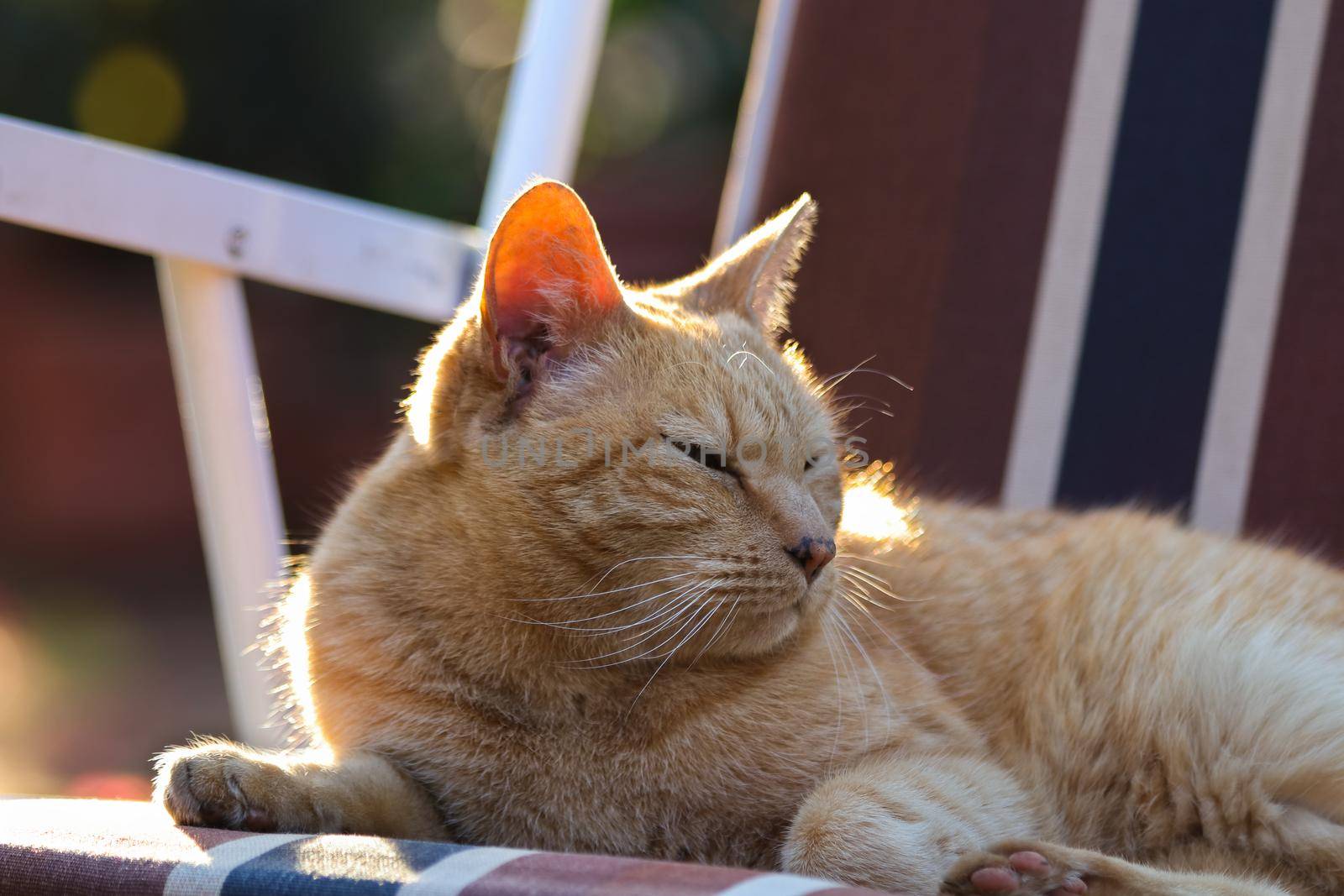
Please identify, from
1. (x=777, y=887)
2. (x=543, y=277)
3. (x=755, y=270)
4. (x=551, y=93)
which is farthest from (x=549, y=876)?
(x=551, y=93)

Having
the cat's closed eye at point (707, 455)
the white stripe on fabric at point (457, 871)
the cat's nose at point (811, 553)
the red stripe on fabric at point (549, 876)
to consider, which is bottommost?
the white stripe on fabric at point (457, 871)

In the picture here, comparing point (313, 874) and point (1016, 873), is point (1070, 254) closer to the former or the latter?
point (1016, 873)

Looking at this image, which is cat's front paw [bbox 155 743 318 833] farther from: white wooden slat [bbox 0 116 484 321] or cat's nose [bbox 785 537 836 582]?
white wooden slat [bbox 0 116 484 321]

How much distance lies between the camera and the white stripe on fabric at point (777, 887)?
0.82m

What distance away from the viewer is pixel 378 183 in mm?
5531

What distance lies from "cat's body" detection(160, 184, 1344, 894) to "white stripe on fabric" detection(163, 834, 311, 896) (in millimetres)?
121

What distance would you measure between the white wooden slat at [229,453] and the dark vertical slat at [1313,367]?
1.49 meters

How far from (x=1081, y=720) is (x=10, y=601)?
173 inches

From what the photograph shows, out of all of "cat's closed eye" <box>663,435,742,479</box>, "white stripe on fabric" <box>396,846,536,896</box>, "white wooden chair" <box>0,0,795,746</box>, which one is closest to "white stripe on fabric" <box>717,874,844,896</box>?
"white stripe on fabric" <box>396,846,536,896</box>

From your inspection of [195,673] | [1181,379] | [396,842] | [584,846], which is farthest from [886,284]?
[195,673]

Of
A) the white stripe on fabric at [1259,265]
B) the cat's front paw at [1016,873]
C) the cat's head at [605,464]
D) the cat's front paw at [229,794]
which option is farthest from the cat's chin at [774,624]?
the white stripe on fabric at [1259,265]

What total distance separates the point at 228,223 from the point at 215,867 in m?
1.02

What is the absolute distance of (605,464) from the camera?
1.23 meters

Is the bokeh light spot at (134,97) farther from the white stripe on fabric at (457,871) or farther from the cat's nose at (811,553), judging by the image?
the white stripe on fabric at (457,871)
